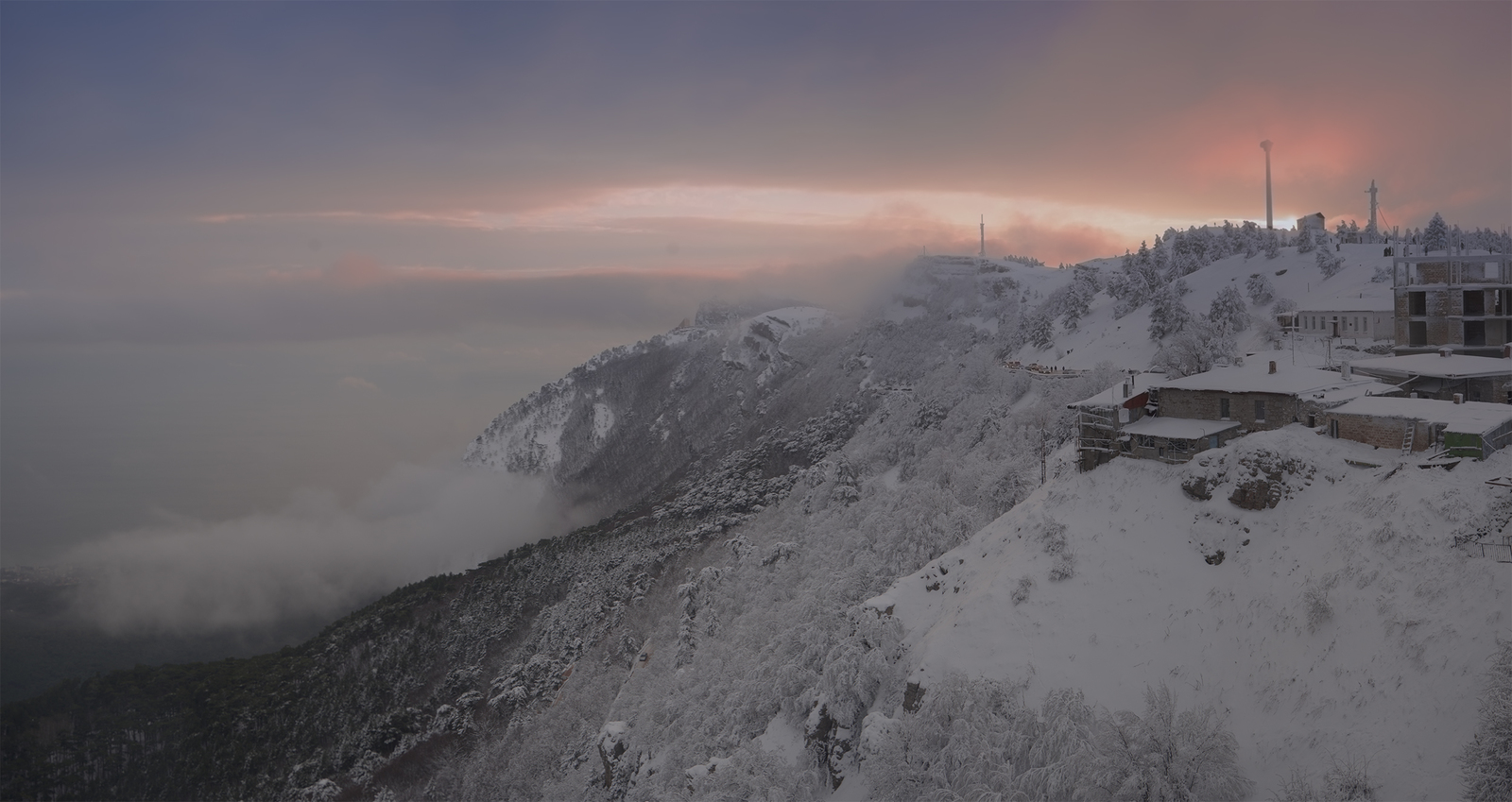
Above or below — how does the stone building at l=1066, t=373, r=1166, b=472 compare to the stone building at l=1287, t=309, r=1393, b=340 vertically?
below

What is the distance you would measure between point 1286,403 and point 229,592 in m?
194

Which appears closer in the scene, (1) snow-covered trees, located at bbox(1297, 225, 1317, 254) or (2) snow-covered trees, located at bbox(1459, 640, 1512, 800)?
(2) snow-covered trees, located at bbox(1459, 640, 1512, 800)

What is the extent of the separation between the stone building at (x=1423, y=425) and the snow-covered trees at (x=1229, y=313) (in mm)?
42241

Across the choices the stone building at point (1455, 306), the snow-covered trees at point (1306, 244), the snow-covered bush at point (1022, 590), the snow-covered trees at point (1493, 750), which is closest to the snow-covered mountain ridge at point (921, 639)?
the snow-covered bush at point (1022, 590)

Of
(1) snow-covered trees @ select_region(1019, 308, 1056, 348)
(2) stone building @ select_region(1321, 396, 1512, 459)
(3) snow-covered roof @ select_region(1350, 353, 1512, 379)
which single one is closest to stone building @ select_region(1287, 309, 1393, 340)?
(3) snow-covered roof @ select_region(1350, 353, 1512, 379)

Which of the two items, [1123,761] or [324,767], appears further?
[324,767]

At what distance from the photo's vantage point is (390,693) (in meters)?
90.4

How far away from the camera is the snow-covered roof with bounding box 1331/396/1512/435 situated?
27531mm

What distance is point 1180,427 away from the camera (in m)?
34.7

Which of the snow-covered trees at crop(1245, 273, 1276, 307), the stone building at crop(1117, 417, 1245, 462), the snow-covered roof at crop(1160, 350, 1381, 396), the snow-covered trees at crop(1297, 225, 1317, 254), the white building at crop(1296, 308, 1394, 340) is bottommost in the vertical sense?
the stone building at crop(1117, 417, 1245, 462)

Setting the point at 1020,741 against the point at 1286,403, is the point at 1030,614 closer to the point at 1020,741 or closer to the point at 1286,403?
the point at 1020,741

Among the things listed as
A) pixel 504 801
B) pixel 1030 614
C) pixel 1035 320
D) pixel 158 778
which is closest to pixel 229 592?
pixel 158 778

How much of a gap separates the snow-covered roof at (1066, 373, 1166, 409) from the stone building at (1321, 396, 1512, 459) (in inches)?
306

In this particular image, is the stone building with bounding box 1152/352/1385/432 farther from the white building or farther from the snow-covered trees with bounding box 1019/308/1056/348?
the snow-covered trees with bounding box 1019/308/1056/348
